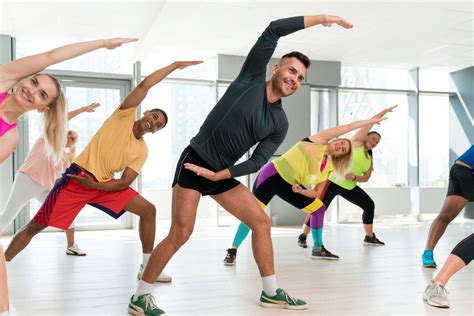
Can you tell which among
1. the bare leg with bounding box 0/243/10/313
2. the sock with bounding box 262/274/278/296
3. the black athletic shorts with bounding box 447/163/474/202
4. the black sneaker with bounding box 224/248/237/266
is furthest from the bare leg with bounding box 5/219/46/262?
the black athletic shorts with bounding box 447/163/474/202

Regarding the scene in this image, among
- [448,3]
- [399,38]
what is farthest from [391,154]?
[448,3]

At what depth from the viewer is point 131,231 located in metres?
6.81

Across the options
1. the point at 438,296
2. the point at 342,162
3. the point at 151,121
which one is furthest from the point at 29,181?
the point at 438,296

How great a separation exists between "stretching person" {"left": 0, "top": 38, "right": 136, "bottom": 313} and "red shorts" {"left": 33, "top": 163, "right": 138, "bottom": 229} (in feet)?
2.59

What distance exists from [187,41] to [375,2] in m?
2.68

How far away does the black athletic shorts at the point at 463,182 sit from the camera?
11.1 feet

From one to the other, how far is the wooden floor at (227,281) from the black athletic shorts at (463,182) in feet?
1.91

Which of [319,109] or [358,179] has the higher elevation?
[319,109]

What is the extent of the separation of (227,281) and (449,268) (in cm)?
138

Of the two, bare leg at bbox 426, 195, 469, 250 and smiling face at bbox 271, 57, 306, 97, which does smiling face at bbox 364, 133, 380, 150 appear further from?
smiling face at bbox 271, 57, 306, 97

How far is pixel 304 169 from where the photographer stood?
151 inches

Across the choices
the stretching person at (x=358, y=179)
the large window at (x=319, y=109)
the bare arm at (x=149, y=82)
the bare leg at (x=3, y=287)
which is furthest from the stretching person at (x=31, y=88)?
the large window at (x=319, y=109)

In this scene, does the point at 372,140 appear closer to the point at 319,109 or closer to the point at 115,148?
the point at 115,148

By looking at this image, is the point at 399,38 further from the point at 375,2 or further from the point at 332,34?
the point at 375,2
